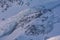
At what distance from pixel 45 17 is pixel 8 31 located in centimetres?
43

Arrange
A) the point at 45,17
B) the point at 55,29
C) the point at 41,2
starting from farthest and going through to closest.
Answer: the point at 41,2 < the point at 45,17 < the point at 55,29

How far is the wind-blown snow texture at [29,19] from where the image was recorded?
4.72ft

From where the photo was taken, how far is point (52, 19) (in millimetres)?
1532

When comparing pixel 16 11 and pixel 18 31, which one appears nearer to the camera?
pixel 18 31

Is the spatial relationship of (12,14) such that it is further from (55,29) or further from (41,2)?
(55,29)

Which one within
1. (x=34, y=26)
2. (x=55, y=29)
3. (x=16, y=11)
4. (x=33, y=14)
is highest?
(x=16, y=11)

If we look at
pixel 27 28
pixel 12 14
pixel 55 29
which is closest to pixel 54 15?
pixel 55 29

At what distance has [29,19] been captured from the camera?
5.01 feet

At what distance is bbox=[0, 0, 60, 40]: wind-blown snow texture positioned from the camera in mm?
1439

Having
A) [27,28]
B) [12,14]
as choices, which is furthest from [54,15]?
[12,14]

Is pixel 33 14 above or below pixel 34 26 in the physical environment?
above

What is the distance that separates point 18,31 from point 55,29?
15.2 inches

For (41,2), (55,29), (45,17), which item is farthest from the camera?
(41,2)

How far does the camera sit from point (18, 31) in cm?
147
